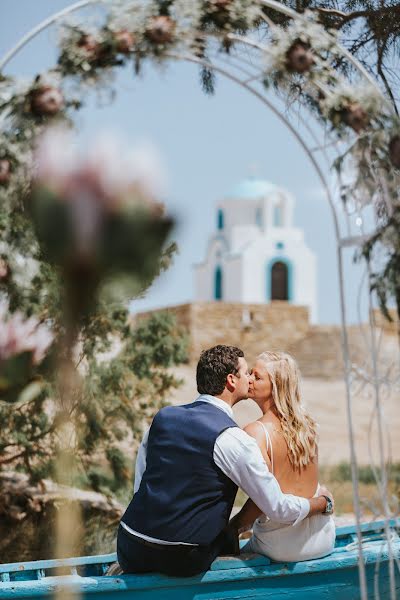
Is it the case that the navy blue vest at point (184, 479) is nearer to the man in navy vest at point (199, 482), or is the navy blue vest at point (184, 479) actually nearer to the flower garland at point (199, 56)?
the man in navy vest at point (199, 482)

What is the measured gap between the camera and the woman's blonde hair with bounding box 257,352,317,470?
9.98ft

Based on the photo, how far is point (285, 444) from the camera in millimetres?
3047

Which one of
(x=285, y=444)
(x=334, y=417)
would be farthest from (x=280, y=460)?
(x=334, y=417)

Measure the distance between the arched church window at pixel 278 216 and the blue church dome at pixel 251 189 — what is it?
0.52m

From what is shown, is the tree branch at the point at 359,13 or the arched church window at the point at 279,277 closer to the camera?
the tree branch at the point at 359,13

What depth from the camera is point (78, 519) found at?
6.45 meters

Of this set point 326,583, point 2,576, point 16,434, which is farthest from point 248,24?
point 16,434

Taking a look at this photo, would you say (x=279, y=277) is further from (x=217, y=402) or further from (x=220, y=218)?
(x=217, y=402)

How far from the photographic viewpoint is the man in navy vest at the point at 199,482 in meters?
2.84

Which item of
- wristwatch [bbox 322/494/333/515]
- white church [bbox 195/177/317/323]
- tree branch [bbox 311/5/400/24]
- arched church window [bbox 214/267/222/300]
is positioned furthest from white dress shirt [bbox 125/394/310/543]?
arched church window [bbox 214/267/222/300]

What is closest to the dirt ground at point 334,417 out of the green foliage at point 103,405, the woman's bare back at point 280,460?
the green foliage at point 103,405

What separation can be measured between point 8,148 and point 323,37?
41.3 inches

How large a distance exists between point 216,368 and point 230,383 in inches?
2.7

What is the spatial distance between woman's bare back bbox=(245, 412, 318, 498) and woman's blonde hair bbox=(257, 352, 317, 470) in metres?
0.02
